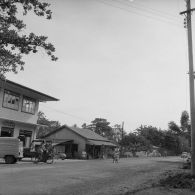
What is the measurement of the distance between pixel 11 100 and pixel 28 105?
3691 millimetres

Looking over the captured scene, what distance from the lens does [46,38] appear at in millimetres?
9531

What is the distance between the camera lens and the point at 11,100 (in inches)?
1342

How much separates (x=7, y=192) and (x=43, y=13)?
5990mm

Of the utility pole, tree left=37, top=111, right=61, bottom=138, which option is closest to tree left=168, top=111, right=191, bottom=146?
tree left=37, top=111, right=61, bottom=138

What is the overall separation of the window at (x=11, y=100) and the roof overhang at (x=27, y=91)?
2.13ft

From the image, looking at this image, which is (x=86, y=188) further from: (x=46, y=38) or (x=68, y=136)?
(x=68, y=136)

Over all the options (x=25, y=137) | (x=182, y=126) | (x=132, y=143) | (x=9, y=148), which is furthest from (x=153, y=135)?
(x=9, y=148)

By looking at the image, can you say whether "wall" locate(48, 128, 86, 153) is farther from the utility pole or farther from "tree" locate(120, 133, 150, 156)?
the utility pole

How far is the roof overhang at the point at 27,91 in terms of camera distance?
3133 centimetres

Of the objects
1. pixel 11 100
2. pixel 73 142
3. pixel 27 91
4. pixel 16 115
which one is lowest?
pixel 73 142

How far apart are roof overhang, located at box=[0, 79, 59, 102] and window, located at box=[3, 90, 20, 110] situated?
2.13 ft

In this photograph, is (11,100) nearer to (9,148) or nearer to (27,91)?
(27,91)

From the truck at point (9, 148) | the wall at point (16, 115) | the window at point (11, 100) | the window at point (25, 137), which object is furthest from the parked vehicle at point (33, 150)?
the truck at point (9, 148)

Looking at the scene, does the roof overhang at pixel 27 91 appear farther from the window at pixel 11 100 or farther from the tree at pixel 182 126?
the tree at pixel 182 126
